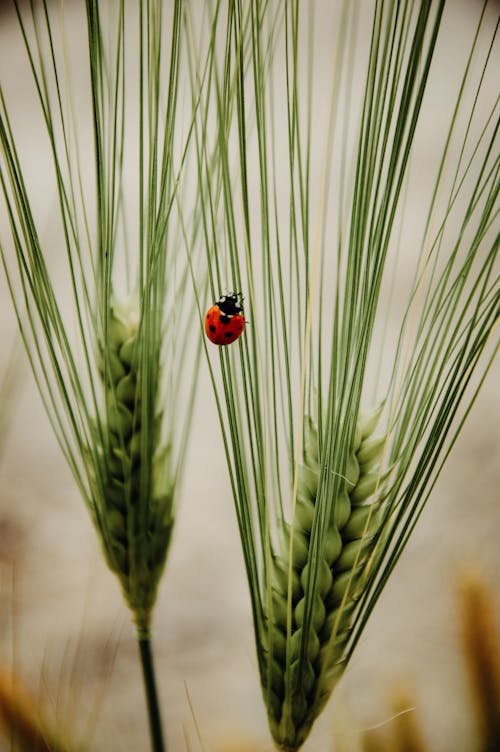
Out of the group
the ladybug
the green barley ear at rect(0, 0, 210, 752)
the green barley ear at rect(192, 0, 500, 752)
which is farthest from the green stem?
the ladybug

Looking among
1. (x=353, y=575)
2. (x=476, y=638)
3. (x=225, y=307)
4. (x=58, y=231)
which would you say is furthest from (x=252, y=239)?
(x=476, y=638)

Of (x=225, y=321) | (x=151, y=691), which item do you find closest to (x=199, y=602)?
(x=151, y=691)

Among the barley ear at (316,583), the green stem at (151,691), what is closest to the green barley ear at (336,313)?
the barley ear at (316,583)

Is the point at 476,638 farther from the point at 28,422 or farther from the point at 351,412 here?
the point at 28,422

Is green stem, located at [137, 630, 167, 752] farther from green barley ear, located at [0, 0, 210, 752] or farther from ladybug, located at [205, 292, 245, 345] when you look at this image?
ladybug, located at [205, 292, 245, 345]

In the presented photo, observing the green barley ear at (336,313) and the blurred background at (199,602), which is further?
the blurred background at (199,602)

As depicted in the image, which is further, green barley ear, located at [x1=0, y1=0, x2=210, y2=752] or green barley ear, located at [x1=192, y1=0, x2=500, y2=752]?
green barley ear, located at [x1=0, y1=0, x2=210, y2=752]

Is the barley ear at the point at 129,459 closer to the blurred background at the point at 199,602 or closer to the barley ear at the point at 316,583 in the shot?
the blurred background at the point at 199,602
